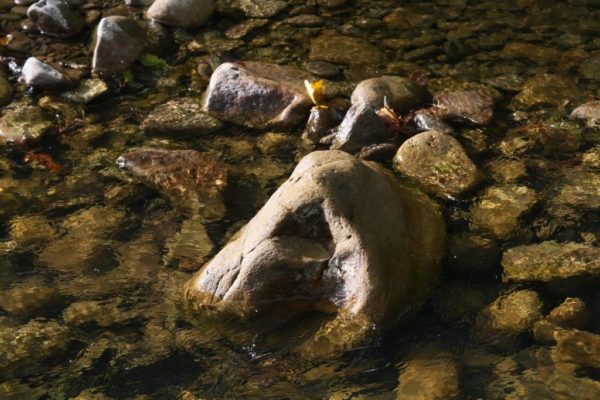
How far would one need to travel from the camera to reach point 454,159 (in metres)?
4.98

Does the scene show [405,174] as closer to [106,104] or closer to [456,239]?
[456,239]

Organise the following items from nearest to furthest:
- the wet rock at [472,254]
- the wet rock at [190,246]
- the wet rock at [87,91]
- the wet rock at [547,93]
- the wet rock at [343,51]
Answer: the wet rock at [472,254] < the wet rock at [190,246] < the wet rock at [547,93] < the wet rock at [87,91] < the wet rock at [343,51]

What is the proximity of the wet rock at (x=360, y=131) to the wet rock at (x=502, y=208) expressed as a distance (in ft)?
2.79

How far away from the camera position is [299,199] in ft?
13.0

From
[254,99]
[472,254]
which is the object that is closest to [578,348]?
[472,254]

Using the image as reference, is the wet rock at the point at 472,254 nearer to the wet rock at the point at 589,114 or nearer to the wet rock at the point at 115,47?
the wet rock at the point at 589,114

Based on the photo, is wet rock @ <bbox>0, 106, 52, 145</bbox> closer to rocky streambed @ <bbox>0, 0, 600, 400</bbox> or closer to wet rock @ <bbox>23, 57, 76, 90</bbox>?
rocky streambed @ <bbox>0, 0, 600, 400</bbox>

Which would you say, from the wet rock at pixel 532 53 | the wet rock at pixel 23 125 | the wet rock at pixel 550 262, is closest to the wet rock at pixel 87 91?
the wet rock at pixel 23 125

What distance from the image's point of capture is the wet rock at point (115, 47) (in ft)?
20.6

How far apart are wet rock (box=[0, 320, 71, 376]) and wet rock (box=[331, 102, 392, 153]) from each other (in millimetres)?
2204

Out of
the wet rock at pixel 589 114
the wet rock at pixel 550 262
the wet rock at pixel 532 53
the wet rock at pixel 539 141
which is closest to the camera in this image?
the wet rock at pixel 550 262

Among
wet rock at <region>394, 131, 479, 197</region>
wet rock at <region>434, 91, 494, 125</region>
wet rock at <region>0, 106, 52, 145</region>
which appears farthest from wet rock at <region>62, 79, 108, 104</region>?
wet rock at <region>434, 91, 494, 125</region>

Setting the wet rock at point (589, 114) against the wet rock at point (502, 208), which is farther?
the wet rock at point (589, 114)

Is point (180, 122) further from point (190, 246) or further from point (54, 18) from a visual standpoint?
point (54, 18)
